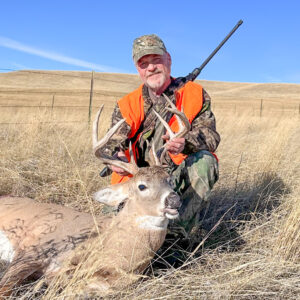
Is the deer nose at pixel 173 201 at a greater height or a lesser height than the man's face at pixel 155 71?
lesser

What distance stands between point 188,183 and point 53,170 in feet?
6.89

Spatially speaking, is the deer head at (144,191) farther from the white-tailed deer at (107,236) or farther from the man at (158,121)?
the man at (158,121)

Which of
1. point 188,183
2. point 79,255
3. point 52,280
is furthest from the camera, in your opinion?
point 188,183

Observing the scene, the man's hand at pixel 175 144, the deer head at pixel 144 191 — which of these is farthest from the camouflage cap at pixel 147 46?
the man's hand at pixel 175 144

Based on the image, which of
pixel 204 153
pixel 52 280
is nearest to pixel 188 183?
pixel 204 153

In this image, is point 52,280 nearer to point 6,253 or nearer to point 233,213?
point 6,253

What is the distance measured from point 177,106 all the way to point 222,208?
1.25 meters

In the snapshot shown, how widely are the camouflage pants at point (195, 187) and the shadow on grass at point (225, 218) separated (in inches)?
5.5

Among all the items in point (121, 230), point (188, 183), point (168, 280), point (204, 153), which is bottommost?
point (168, 280)

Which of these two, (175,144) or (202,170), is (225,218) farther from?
(175,144)

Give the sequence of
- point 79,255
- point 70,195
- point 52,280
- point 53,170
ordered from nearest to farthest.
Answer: point 52,280, point 79,255, point 70,195, point 53,170

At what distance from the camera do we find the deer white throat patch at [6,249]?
311 centimetres

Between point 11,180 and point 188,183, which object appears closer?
point 188,183

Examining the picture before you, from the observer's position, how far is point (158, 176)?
9.54 feet
